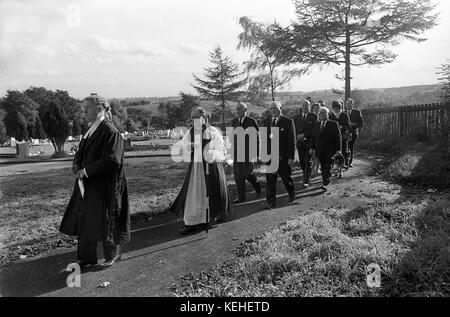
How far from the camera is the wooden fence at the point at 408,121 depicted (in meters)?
14.4

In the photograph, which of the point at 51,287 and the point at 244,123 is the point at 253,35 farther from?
the point at 51,287

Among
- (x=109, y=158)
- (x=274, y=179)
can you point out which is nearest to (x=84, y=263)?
(x=109, y=158)

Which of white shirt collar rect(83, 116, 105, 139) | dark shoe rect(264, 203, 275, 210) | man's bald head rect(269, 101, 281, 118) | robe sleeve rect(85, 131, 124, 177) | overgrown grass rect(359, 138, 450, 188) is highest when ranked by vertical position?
man's bald head rect(269, 101, 281, 118)

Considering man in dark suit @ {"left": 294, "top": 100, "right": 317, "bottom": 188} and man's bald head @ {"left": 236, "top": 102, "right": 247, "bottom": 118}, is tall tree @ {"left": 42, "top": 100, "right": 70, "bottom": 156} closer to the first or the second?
man in dark suit @ {"left": 294, "top": 100, "right": 317, "bottom": 188}

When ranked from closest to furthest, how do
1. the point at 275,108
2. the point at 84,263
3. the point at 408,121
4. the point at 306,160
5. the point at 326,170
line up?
the point at 84,263 → the point at 275,108 → the point at 326,170 → the point at 306,160 → the point at 408,121

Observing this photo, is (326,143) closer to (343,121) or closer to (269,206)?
(343,121)

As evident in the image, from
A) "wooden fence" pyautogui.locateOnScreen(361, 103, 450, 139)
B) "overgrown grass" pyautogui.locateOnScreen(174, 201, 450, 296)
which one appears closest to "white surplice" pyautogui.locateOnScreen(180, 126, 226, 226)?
"overgrown grass" pyautogui.locateOnScreen(174, 201, 450, 296)

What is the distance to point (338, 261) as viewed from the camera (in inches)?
177

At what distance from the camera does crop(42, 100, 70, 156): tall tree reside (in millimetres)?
23375

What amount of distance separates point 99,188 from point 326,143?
6.00m

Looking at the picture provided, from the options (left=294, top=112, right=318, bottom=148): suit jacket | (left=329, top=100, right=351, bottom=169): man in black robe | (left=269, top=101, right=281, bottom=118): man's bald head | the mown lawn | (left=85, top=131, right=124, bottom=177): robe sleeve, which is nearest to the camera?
(left=85, top=131, right=124, bottom=177): robe sleeve

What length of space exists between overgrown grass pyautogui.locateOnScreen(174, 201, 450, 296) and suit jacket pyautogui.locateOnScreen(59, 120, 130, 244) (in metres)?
1.29
